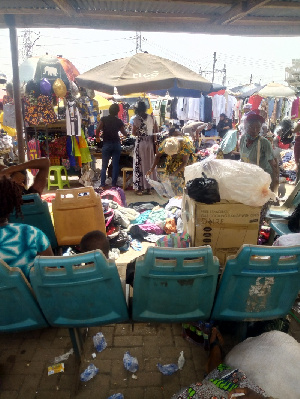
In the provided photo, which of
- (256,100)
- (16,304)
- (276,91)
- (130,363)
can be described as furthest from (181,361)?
(256,100)

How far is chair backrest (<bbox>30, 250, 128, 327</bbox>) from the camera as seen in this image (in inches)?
75.5

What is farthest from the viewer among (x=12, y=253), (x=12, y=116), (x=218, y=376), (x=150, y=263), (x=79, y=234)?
(x=12, y=116)

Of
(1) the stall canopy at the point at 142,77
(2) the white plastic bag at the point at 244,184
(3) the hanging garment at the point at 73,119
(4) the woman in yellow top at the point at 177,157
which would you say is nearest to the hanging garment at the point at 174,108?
(3) the hanging garment at the point at 73,119

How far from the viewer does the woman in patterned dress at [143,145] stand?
274 inches

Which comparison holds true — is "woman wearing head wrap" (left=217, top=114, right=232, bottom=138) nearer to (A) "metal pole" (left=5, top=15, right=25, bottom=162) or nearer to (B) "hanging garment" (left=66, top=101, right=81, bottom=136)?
(B) "hanging garment" (left=66, top=101, right=81, bottom=136)

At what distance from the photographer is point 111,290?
2.09 metres

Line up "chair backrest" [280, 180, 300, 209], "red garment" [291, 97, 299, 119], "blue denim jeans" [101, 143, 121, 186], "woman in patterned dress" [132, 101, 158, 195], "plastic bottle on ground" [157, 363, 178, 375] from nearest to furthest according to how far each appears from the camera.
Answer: "plastic bottle on ground" [157, 363, 178, 375] < "chair backrest" [280, 180, 300, 209] < "woman in patterned dress" [132, 101, 158, 195] < "blue denim jeans" [101, 143, 121, 186] < "red garment" [291, 97, 299, 119]

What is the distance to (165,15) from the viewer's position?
3949 millimetres

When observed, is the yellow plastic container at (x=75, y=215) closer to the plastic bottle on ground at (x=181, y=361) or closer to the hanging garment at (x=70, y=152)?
the plastic bottle on ground at (x=181, y=361)

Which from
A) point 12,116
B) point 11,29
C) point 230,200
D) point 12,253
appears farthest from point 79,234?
point 12,116

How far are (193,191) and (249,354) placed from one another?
1.43 meters

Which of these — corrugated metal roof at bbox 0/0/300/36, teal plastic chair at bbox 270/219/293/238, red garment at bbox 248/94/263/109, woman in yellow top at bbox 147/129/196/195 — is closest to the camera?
corrugated metal roof at bbox 0/0/300/36

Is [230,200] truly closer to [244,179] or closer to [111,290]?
[244,179]

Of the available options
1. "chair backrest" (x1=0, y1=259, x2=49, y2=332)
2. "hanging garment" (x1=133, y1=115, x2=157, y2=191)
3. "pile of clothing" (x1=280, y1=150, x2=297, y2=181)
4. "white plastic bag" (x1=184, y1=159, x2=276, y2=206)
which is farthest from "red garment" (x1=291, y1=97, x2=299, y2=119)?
"chair backrest" (x1=0, y1=259, x2=49, y2=332)
